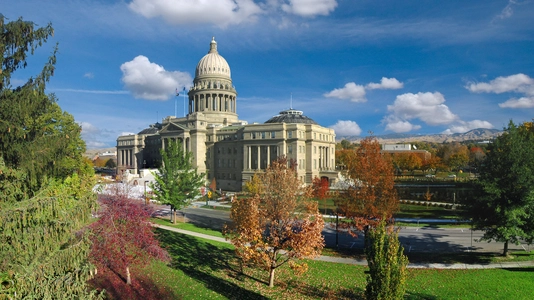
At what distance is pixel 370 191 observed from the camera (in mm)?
27734

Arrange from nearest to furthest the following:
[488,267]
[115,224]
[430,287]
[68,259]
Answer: [68,259] < [115,224] < [430,287] < [488,267]

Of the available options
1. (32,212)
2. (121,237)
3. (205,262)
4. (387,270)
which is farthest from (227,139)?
(32,212)

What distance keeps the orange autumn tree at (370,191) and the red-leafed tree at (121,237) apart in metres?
15.2

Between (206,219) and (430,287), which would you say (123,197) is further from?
(206,219)

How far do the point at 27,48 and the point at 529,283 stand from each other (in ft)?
103

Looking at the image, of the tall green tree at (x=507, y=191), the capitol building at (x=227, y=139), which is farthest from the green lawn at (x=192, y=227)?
the capitol building at (x=227, y=139)

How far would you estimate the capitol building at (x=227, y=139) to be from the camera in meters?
72.2

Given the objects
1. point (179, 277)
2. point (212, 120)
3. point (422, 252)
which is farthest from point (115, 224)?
point (212, 120)

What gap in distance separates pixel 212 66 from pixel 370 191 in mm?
82866

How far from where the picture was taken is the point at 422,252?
29438 mm

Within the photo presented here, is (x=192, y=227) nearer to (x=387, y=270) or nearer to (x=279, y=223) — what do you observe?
(x=279, y=223)

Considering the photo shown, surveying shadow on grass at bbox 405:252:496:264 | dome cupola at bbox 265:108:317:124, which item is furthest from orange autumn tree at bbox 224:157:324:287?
dome cupola at bbox 265:108:317:124

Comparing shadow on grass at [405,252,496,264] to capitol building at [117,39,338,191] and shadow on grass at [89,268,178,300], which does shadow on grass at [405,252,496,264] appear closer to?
shadow on grass at [89,268,178,300]

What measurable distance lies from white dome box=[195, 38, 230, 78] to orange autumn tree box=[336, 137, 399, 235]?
3129 inches
